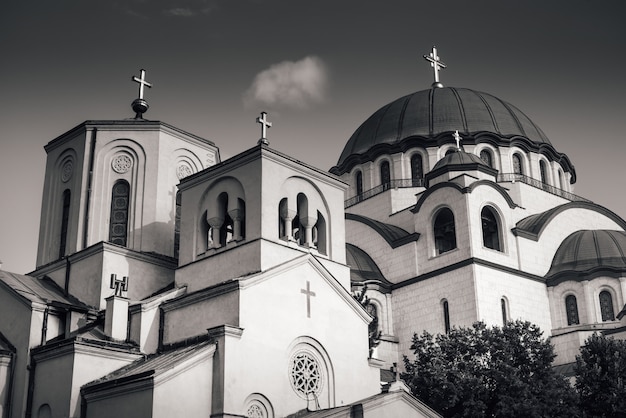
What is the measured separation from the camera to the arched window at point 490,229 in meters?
32.5

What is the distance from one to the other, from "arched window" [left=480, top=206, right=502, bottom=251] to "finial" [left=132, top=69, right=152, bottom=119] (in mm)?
13654

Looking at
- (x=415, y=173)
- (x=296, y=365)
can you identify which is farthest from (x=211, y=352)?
(x=415, y=173)

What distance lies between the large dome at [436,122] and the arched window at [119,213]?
17.2 m

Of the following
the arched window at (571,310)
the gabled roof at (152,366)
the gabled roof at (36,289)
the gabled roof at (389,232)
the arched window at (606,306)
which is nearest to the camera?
the gabled roof at (152,366)

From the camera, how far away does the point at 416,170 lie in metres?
38.8

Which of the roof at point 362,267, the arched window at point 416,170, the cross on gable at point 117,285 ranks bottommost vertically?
the cross on gable at point 117,285

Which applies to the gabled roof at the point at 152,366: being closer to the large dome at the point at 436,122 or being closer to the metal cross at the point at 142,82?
the metal cross at the point at 142,82

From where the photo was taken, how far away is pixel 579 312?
103ft

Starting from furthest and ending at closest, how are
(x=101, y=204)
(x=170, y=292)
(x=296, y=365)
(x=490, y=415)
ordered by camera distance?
(x=101, y=204) → (x=490, y=415) → (x=170, y=292) → (x=296, y=365)

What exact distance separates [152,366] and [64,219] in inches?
335

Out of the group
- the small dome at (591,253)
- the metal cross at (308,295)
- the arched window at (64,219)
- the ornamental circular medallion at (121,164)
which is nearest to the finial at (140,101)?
the ornamental circular medallion at (121,164)

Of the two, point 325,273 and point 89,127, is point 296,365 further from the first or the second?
point 89,127

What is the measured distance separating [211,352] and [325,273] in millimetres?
4003

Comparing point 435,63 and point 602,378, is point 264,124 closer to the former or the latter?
point 602,378
